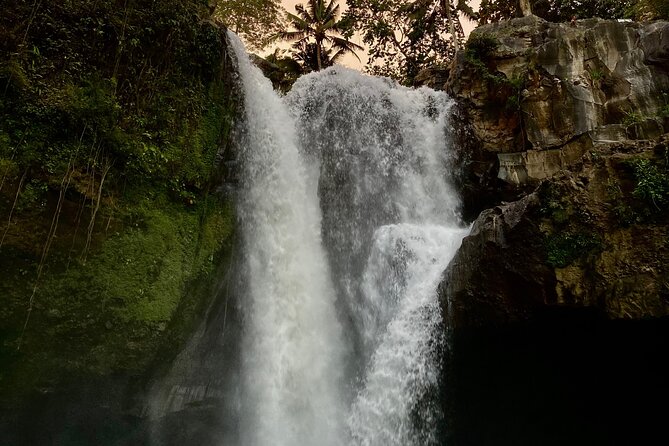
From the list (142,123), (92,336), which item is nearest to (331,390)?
(92,336)

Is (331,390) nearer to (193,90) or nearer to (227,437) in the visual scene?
(227,437)

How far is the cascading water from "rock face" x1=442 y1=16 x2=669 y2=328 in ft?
3.87

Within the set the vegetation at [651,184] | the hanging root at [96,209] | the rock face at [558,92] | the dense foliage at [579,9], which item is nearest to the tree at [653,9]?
the dense foliage at [579,9]

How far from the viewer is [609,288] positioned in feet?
19.4

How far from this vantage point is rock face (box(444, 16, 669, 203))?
1117cm

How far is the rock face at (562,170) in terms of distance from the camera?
Result: 234 inches

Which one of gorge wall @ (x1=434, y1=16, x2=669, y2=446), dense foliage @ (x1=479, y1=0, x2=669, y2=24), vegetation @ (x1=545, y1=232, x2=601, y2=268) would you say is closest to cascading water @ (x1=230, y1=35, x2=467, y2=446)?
gorge wall @ (x1=434, y1=16, x2=669, y2=446)

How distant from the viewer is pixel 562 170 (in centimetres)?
677

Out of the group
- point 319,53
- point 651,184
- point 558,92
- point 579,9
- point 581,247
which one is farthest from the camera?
point 319,53

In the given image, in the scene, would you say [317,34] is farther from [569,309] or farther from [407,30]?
[569,309]

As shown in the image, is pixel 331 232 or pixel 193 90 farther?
pixel 331 232

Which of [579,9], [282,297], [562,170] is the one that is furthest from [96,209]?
[579,9]

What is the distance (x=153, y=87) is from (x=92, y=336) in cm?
507

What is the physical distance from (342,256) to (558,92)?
25.5 feet
